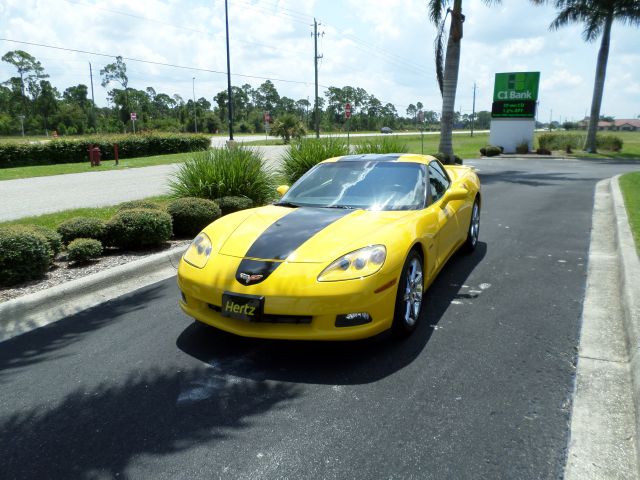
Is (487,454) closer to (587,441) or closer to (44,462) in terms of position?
(587,441)

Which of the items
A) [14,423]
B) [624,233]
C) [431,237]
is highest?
[431,237]

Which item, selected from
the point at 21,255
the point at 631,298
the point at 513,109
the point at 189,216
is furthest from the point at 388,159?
the point at 513,109

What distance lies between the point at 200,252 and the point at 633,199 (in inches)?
359

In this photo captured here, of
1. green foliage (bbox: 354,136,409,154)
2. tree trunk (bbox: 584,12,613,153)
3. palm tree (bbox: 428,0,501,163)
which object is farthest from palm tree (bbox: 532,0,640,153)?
green foliage (bbox: 354,136,409,154)

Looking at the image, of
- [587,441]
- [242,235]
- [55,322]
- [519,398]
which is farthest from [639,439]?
[55,322]

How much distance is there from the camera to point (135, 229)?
6062 mm

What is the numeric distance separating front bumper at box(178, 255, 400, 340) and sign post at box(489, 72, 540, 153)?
3246 centimetres

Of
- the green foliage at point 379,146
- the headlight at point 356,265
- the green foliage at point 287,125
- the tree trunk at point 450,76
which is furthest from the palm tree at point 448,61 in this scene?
the green foliage at point 287,125

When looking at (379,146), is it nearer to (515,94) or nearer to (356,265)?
(356,265)

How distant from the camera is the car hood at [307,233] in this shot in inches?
138

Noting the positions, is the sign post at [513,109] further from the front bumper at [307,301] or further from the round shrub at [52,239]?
the front bumper at [307,301]

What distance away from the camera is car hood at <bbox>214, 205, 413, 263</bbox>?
351 cm

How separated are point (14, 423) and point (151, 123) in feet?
271

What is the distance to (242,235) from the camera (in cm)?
392
